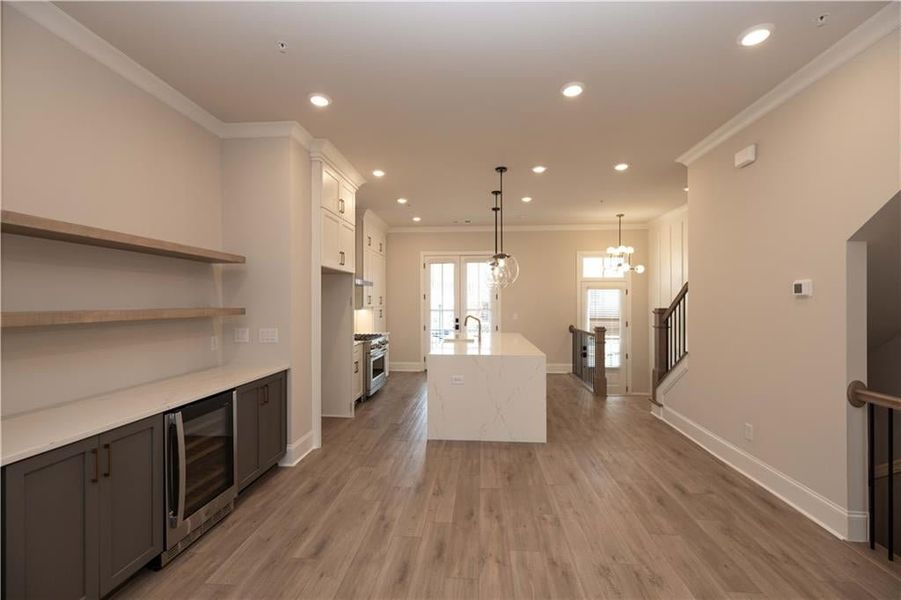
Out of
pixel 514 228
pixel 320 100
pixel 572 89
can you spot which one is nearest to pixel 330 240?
pixel 320 100

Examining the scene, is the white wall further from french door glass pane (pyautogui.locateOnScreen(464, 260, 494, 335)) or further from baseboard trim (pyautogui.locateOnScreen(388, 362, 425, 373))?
baseboard trim (pyautogui.locateOnScreen(388, 362, 425, 373))

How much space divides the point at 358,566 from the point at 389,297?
6229 mm

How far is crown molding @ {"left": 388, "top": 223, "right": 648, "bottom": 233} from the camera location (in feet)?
25.3

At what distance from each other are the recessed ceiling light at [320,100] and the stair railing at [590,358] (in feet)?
15.6

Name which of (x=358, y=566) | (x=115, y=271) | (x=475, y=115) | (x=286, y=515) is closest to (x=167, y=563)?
(x=286, y=515)

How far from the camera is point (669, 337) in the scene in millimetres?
5039

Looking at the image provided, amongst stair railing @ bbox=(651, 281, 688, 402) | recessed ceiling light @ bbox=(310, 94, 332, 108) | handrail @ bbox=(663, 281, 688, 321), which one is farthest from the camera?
stair railing @ bbox=(651, 281, 688, 402)

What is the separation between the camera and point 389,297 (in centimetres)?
812

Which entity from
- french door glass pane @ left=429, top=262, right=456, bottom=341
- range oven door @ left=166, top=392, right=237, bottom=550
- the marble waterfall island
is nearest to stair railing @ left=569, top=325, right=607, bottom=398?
the marble waterfall island

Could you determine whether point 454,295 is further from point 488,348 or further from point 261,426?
point 261,426

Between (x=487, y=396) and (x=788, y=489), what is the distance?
2446 mm

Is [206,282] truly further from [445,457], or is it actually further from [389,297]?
[389,297]

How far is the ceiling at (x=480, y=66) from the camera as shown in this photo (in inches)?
82.2

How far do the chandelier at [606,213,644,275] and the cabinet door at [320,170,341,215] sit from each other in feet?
15.7
